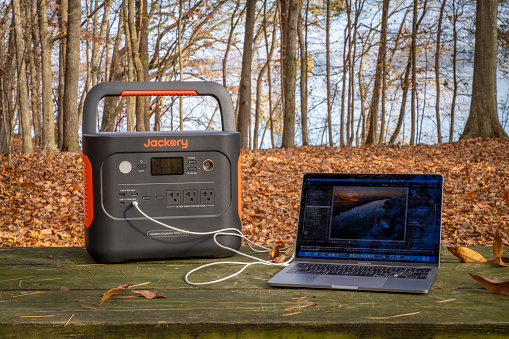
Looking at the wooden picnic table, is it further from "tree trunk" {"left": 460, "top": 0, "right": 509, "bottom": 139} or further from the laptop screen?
"tree trunk" {"left": 460, "top": 0, "right": 509, "bottom": 139}

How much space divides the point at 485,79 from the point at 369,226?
1340 centimetres

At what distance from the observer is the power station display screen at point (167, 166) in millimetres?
1652

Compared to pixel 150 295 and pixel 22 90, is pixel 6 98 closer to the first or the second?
pixel 22 90

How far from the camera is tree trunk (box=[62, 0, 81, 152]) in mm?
12594

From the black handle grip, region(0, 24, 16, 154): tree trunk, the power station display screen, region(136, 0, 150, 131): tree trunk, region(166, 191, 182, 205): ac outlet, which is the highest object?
region(136, 0, 150, 131): tree trunk

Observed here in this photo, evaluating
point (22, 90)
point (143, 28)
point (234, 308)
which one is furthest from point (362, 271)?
point (143, 28)

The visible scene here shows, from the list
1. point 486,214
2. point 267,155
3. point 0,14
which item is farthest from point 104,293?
point 0,14

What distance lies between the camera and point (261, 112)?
91.9ft

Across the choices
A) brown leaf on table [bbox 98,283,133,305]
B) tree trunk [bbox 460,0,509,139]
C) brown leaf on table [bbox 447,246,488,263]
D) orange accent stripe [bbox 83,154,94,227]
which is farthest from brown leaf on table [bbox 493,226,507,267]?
tree trunk [bbox 460,0,509,139]

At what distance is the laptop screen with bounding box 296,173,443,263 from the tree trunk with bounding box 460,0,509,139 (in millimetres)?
12703

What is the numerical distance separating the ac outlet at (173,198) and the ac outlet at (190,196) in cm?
2

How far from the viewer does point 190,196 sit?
167 centimetres

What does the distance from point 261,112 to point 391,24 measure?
902cm

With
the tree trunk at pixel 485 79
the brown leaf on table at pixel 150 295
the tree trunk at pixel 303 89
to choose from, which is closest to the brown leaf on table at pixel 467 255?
the brown leaf on table at pixel 150 295
